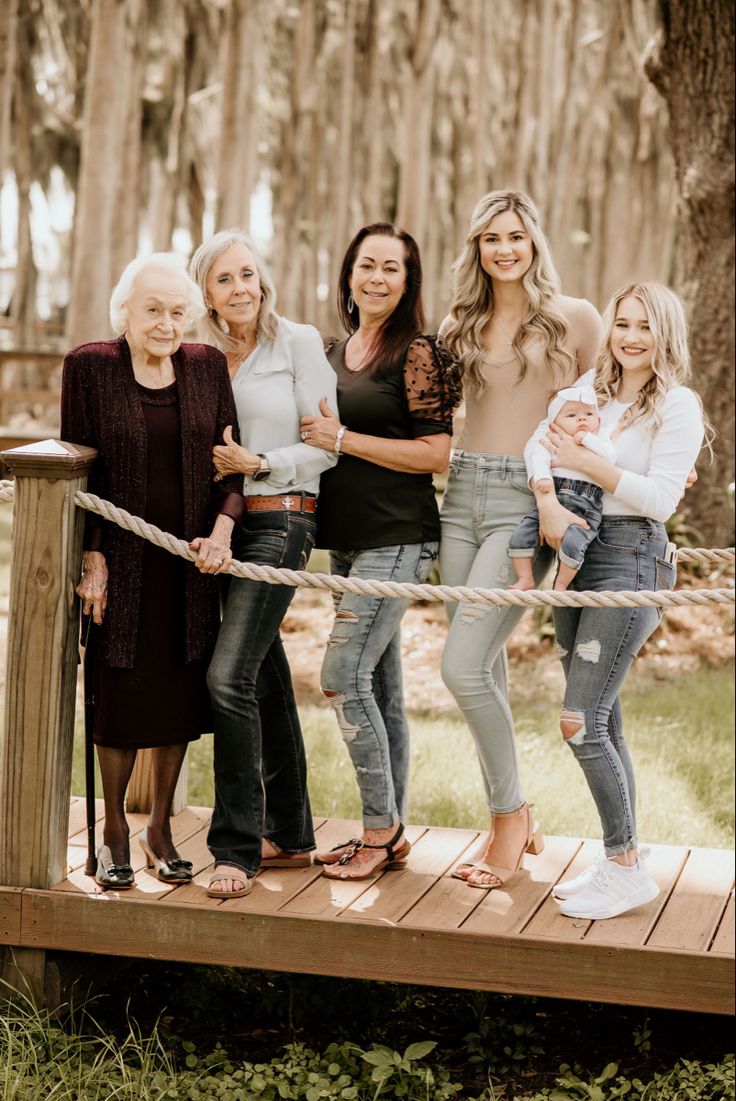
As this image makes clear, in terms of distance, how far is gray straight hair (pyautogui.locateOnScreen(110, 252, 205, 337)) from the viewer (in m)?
4.24

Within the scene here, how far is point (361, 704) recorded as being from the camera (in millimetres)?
4453

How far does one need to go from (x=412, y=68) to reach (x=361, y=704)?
19.0 m

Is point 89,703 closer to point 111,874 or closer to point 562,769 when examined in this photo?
point 111,874

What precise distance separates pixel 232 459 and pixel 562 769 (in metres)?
3.84

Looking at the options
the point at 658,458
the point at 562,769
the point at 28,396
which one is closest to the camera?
the point at 658,458

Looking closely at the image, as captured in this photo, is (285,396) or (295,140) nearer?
(285,396)

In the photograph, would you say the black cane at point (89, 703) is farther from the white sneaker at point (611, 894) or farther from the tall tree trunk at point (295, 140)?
the tall tree trunk at point (295, 140)

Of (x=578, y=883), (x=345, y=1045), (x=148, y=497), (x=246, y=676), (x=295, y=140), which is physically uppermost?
(x=295, y=140)

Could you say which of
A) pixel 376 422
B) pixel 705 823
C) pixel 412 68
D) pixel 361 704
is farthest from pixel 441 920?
pixel 412 68

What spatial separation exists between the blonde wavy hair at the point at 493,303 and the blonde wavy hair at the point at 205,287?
0.57 meters

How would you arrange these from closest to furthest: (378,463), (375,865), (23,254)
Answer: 1. (378,463)
2. (375,865)
3. (23,254)

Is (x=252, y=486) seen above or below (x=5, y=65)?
below

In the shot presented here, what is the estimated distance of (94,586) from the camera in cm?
425

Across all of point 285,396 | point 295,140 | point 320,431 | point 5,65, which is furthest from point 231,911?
point 295,140
